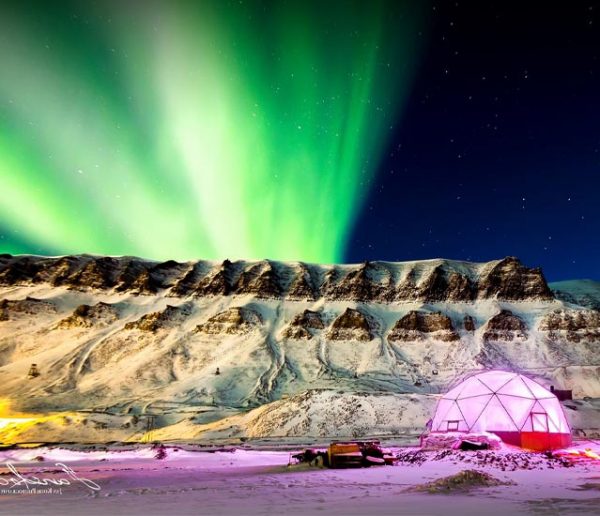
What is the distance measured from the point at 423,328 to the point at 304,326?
22805 millimetres

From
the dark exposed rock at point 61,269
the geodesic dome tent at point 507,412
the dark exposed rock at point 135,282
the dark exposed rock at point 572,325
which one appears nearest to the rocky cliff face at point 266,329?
the dark exposed rock at point 572,325

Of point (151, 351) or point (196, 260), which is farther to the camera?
point (196, 260)

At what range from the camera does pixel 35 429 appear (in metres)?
52.8

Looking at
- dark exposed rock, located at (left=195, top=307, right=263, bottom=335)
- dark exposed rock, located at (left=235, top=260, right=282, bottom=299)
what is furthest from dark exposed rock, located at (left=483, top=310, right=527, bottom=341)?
dark exposed rock, located at (left=235, top=260, right=282, bottom=299)

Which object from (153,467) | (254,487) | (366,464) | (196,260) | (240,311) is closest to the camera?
(254,487)

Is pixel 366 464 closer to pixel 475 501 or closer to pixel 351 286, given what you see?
pixel 475 501

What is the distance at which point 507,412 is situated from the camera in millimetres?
28281

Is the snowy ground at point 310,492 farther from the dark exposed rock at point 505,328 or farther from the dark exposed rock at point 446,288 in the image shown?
the dark exposed rock at point 446,288

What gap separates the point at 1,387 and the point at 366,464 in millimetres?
75028

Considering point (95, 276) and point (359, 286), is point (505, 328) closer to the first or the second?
point (359, 286)

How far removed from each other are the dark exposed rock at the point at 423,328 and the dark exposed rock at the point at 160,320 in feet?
137

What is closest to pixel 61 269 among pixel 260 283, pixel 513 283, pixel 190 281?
pixel 190 281

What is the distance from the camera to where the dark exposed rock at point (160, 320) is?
9338cm

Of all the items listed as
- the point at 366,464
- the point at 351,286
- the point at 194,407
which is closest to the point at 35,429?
the point at 194,407
